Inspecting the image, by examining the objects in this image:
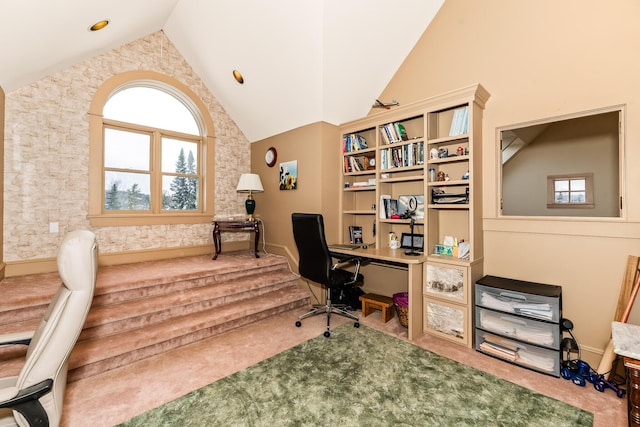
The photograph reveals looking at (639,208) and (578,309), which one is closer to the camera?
(639,208)

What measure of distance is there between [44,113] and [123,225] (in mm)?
1599

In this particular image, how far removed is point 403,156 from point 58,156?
4.25 meters

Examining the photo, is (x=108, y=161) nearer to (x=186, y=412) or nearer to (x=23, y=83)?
(x=23, y=83)

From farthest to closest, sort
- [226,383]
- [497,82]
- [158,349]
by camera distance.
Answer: [497,82], [158,349], [226,383]

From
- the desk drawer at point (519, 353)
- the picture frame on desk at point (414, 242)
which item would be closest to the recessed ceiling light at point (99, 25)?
the picture frame on desk at point (414, 242)

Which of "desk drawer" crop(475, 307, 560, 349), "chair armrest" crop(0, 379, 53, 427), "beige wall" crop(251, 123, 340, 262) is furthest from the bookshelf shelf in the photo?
"chair armrest" crop(0, 379, 53, 427)

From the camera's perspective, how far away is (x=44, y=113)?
11.4ft

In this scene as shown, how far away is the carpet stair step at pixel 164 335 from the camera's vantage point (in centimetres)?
232

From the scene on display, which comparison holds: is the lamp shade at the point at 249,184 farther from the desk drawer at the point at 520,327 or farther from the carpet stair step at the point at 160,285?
the desk drawer at the point at 520,327

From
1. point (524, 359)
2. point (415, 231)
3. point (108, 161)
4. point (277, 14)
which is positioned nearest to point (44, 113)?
point (108, 161)

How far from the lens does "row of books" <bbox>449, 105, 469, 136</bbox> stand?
2.90 metres

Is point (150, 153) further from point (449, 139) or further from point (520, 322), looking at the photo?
point (520, 322)

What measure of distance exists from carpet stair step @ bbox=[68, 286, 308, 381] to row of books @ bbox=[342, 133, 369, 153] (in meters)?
2.21

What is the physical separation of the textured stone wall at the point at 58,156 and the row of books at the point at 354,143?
2.95 metres
